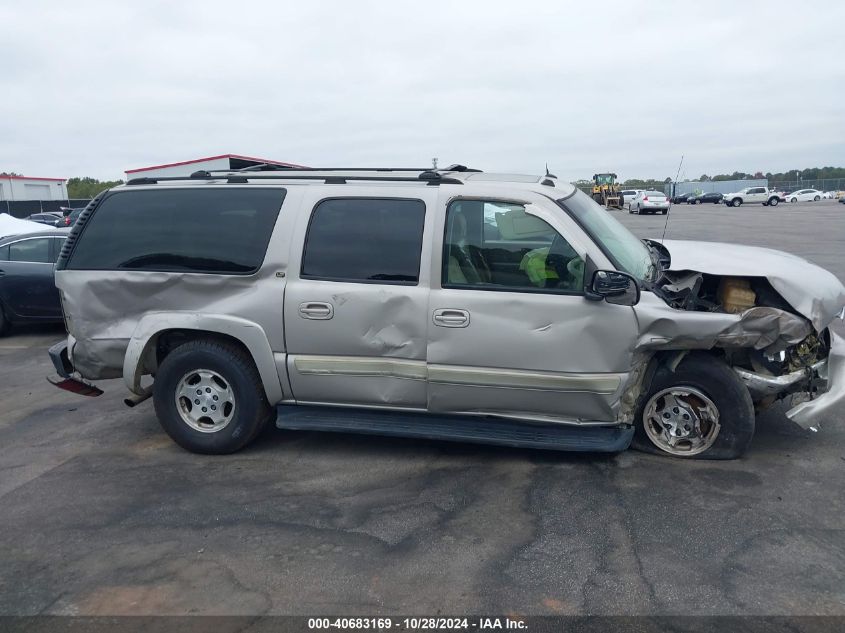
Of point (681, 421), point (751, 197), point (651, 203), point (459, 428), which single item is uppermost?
point (751, 197)

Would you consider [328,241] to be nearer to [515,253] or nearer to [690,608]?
[515,253]

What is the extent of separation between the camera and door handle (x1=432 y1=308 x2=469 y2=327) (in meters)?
4.50

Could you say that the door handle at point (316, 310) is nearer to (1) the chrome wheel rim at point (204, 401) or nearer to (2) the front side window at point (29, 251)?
(1) the chrome wheel rim at point (204, 401)

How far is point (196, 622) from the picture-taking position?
3.17m

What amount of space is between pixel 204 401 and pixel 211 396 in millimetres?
66

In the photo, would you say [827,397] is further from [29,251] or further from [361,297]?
[29,251]

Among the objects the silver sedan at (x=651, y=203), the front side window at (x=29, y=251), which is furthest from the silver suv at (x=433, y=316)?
the silver sedan at (x=651, y=203)

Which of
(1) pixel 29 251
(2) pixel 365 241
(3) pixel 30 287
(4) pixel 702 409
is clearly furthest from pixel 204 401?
(1) pixel 29 251

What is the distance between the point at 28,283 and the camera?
32.1 ft

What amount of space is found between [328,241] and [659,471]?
270 centimetres

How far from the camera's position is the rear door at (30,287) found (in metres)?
9.79

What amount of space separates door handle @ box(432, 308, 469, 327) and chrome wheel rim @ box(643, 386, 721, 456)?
1.38 meters

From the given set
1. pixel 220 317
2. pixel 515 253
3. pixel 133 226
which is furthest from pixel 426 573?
pixel 133 226

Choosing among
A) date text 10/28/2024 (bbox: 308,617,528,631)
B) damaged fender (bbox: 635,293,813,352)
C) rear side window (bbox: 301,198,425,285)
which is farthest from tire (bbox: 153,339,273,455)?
damaged fender (bbox: 635,293,813,352)
